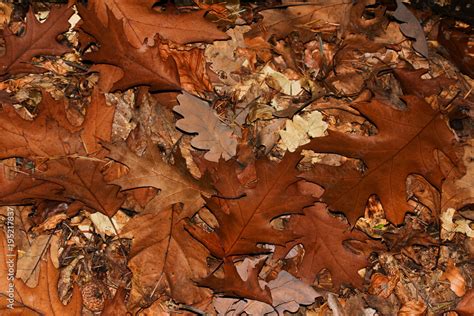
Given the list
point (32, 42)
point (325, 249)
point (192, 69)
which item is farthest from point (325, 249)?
point (32, 42)

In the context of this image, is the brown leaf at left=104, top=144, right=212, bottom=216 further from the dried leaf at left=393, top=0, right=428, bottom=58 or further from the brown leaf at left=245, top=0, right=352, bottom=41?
the dried leaf at left=393, top=0, right=428, bottom=58

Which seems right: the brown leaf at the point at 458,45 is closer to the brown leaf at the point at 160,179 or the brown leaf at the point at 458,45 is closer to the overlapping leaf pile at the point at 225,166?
the overlapping leaf pile at the point at 225,166

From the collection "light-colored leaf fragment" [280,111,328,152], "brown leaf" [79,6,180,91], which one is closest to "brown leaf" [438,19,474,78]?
"light-colored leaf fragment" [280,111,328,152]

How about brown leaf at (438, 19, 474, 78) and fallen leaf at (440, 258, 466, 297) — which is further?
brown leaf at (438, 19, 474, 78)

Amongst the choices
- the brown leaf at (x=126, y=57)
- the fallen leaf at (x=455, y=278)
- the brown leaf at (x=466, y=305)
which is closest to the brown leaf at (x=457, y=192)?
the fallen leaf at (x=455, y=278)

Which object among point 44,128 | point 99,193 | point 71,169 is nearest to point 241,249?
point 99,193
